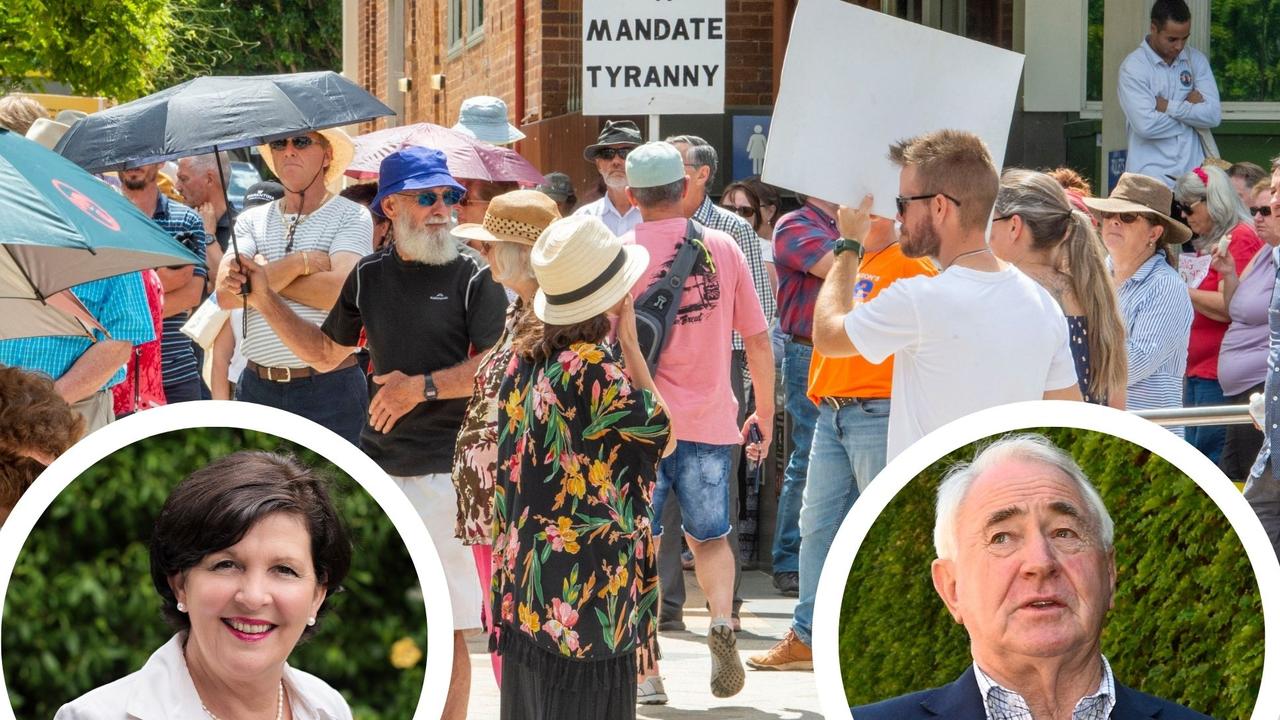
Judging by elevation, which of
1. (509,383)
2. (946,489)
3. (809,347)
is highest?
(946,489)

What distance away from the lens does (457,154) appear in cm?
1036

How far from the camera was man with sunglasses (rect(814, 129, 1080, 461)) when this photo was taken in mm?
5012

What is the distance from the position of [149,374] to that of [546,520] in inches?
112

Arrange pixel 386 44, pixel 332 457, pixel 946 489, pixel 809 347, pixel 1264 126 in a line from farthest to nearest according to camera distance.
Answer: pixel 386 44 < pixel 1264 126 < pixel 809 347 < pixel 946 489 < pixel 332 457

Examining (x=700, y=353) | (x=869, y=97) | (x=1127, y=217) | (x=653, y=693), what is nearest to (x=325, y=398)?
(x=700, y=353)

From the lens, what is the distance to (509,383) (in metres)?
5.39

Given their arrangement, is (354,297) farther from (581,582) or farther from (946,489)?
(946,489)

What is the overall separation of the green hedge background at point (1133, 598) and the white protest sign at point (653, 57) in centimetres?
622

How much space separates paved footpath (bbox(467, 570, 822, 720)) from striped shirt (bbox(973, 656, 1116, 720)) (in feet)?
13.8

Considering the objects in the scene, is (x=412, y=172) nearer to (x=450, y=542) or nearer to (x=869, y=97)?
(x=450, y=542)

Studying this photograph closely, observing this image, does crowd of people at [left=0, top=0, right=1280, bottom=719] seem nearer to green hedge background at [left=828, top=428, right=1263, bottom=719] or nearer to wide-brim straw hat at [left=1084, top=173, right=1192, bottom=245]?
wide-brim straw hat at [left=1084, top=173, right=1192, bottom=245]

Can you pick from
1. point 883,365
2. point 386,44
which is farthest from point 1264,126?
point 386,44

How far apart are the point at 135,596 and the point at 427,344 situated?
397cm

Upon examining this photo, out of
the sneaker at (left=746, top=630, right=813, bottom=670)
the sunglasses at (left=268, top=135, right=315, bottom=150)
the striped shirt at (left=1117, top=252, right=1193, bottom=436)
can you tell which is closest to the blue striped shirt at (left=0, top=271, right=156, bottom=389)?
the sunglasses at (left=268, top=135, right=315, bottom=150)
